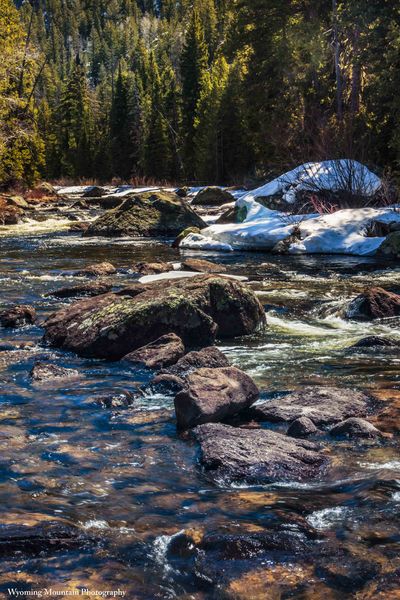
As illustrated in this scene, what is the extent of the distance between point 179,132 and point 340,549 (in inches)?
2546

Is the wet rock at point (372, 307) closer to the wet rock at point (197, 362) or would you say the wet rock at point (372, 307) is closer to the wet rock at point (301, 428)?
the wet rock at point (197, 362)

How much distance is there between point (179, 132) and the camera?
215 feet

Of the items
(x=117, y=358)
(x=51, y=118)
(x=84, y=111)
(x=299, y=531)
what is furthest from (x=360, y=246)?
(x=51, y=118)

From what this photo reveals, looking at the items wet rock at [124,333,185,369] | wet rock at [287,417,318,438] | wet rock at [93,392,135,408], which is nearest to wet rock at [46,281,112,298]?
wet rock at [124,333,185,369]

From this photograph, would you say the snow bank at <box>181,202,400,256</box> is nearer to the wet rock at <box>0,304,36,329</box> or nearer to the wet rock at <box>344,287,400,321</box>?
the wet rock at <box>344,287,400,321</box>

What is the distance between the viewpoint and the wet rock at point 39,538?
3.21 metres

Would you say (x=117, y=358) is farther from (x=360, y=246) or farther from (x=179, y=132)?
(x=179, y=132)

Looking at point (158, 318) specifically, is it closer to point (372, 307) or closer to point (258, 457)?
point (372, 307)

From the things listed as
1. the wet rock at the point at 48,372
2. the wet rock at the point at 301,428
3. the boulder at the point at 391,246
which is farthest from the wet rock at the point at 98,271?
the wet rock at the point at 301,428

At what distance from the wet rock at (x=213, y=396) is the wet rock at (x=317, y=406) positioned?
0.16m

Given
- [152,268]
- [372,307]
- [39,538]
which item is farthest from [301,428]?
[152,268]

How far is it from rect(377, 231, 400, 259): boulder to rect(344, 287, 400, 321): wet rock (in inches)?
251

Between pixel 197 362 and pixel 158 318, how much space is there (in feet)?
4.43

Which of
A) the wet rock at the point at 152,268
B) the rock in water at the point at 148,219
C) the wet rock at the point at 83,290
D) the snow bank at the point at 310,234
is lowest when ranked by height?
the wet rock at the point at 83,290
